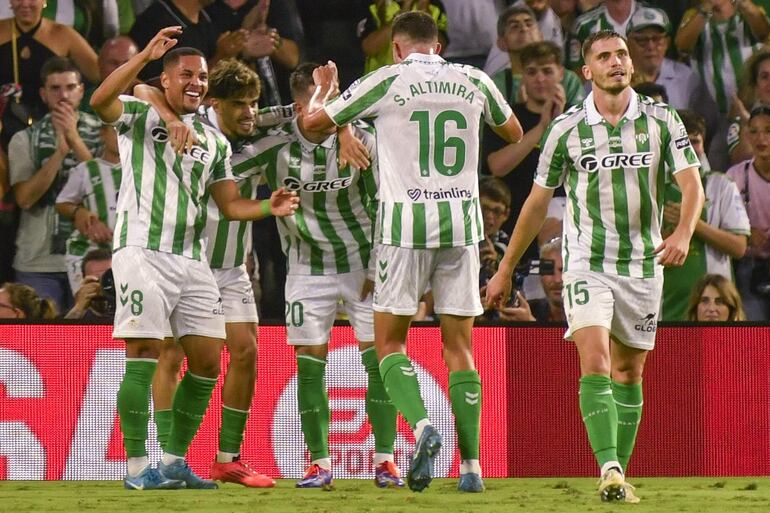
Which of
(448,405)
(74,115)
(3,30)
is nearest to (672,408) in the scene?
(448,405)

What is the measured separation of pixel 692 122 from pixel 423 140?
10.9ft

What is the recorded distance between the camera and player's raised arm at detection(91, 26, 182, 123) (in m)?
5.70

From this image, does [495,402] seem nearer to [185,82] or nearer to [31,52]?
[185,82]

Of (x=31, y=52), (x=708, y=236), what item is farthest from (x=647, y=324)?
(x=31, y=52)

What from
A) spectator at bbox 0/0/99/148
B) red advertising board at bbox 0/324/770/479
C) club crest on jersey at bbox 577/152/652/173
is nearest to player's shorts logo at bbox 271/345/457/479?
red advertising board at bbox 0/324/770/479

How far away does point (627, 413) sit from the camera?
19.3 ft

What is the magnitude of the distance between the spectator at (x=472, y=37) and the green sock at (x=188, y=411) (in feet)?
10.9

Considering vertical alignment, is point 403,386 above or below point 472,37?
below

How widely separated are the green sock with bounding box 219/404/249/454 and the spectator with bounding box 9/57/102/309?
2035 mm

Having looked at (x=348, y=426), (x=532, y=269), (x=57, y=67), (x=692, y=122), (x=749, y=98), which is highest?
(x=57, y=67)

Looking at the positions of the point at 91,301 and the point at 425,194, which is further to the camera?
the point at 91,301

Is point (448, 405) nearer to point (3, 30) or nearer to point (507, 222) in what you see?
point (507, 222)

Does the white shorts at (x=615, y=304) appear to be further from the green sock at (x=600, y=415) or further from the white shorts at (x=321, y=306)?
the white shorts at (x=321, y=306)

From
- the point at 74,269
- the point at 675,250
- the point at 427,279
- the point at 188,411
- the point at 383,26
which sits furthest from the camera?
the point at 383,26
